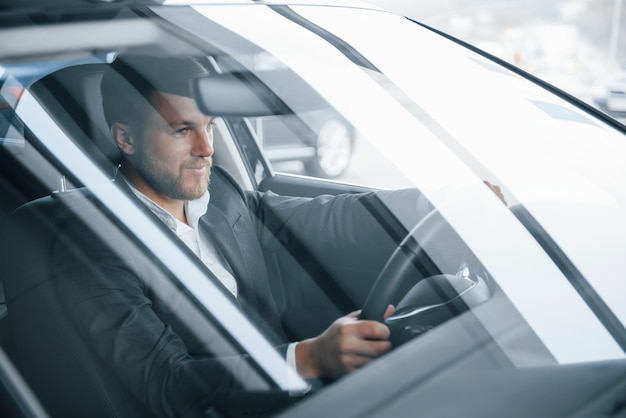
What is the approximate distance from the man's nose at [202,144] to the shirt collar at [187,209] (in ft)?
0.40

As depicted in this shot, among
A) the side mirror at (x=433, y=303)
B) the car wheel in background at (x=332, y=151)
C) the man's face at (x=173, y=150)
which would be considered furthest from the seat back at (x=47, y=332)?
the car wheel in background at (x=332, y=151)

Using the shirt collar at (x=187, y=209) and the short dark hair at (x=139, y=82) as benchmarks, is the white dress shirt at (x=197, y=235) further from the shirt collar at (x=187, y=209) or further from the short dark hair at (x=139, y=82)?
the short dark hair at (x=139, y=82)

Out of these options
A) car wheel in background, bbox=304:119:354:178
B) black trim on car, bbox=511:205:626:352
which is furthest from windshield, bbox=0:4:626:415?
car wheel in background, bbox=304:119:354:178

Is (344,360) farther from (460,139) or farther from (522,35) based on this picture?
(522,35)

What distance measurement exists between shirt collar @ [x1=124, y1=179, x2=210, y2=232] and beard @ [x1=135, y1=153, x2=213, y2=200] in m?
0.03

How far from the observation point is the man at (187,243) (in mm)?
1270

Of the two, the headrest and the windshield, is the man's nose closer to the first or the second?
the windshield

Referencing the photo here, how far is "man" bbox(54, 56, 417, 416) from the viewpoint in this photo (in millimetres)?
1270

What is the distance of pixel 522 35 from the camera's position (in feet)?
54.2

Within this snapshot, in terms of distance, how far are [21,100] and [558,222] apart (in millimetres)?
1169

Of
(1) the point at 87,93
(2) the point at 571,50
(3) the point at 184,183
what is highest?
(1) the point at 87,93

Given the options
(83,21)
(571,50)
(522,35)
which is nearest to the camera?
(83,21)

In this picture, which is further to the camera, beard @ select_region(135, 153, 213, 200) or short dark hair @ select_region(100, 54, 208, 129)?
beard @ select_region(135, 153, 213, 200)

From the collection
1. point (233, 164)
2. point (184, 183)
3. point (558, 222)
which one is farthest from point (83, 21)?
point (233, 164)
